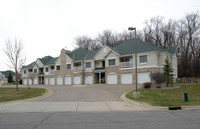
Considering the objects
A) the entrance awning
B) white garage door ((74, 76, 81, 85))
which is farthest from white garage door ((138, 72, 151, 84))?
white garage door ((74, 76, 81, 85))

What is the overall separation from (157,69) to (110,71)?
9262 mm

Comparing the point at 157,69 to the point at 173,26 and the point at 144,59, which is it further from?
the point at 173,26

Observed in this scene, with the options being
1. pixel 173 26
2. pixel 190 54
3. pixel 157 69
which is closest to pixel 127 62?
pixel 157 69

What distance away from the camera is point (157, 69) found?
97.7 ft

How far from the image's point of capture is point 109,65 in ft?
116

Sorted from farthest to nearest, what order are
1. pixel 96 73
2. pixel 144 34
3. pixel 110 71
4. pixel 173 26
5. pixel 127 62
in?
pixel 144 34, pixel 173 26, pixel 96 73, pixel 110 71, pixel 127 62

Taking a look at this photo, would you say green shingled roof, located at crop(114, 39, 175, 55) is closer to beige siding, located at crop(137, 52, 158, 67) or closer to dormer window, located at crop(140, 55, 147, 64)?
beige siding, located at crop(137, 52, 158, 67)

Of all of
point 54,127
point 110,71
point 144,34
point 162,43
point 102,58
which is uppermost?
point 144,34

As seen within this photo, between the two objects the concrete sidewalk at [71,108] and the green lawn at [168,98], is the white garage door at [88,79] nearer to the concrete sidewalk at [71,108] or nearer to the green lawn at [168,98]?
the green lawn at [168,98]

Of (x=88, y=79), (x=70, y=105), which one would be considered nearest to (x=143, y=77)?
(x=88, y=79)

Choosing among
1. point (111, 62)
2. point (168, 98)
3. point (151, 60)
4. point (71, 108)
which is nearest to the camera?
point (71, 108)

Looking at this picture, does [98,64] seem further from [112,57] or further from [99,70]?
[112,57]

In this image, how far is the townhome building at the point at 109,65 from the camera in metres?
30.7

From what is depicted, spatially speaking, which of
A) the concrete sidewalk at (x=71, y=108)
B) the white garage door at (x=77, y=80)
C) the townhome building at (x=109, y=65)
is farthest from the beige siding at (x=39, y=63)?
the concrete sidewalk at (x=71, y=108)
